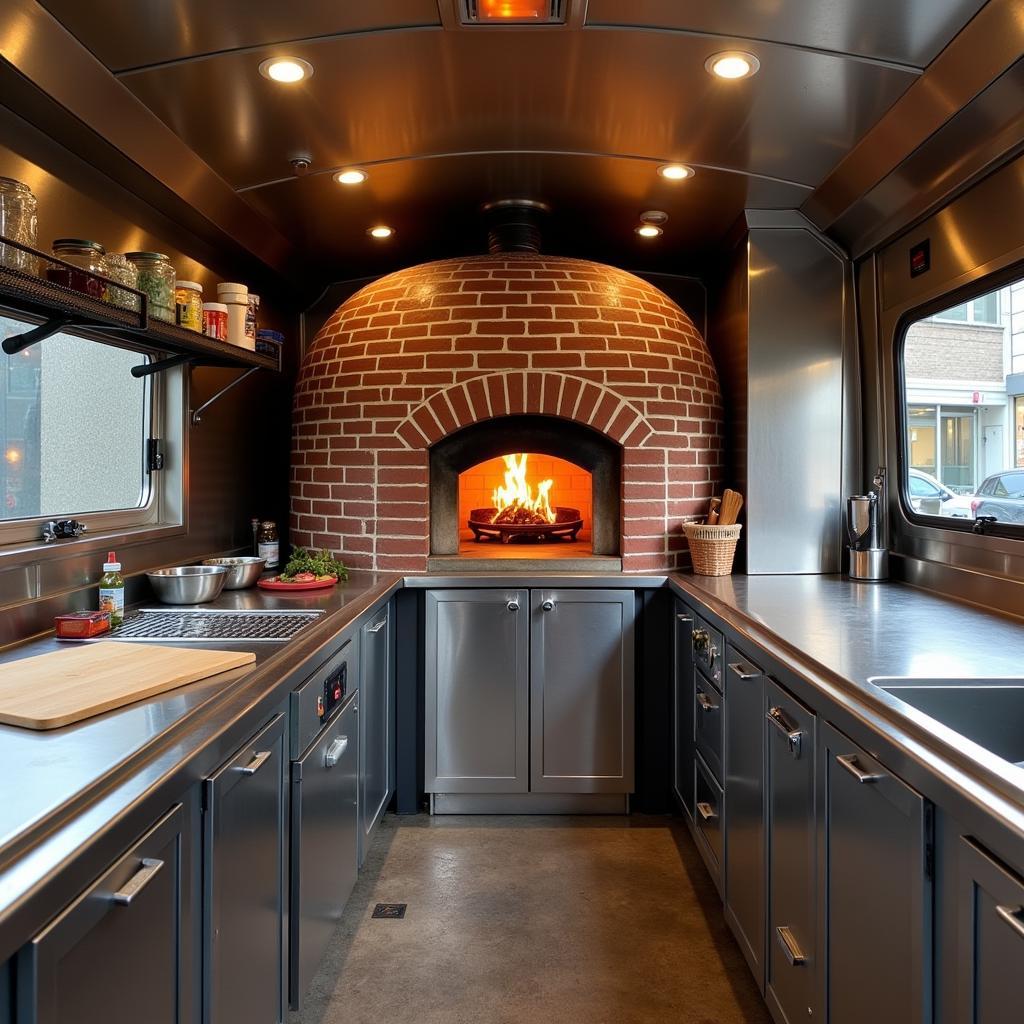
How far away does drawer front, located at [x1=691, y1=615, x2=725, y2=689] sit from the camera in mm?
2471

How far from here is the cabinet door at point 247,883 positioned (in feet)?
4.53

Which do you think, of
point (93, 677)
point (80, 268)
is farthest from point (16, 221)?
point (93, 677)

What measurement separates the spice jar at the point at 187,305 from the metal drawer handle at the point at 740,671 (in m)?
1.76

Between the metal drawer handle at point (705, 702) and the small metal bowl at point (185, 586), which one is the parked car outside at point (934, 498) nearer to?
the metal drawer handle at point (705, 702)

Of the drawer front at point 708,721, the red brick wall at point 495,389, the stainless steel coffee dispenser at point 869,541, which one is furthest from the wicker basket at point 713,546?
the drawer front at point 708,721

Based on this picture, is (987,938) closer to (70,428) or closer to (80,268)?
(80,268)

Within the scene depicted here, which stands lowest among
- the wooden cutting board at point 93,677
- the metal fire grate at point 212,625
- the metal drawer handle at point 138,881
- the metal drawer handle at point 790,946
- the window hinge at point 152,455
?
the metal drawer handle at point 790,946

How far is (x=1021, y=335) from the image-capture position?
93.8 inches

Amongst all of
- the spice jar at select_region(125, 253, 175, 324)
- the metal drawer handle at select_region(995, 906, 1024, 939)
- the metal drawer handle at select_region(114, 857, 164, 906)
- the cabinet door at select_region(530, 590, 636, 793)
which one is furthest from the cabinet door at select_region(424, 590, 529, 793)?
the metal drawer handle at select_region(995, 906, 1024, 939)

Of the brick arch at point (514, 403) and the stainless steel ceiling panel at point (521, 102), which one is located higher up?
the stainless steel ceiling panel at point (521, 102)

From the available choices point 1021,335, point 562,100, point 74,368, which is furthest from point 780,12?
point 74,368

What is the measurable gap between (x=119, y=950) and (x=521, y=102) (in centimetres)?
226

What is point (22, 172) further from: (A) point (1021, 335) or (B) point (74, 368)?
(A) point (1021, 335)

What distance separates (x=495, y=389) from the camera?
3.29 metres
